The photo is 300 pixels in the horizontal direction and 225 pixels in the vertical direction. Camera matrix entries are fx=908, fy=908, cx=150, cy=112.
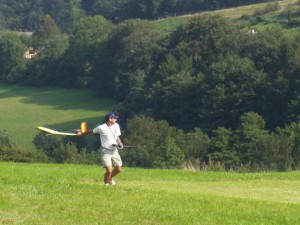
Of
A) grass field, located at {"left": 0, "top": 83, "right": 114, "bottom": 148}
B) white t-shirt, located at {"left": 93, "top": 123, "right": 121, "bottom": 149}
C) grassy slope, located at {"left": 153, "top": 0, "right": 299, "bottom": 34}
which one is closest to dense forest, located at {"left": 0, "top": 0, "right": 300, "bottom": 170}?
grass field, located at {"left": 0, "top": 83, "right": 114, "bottom": 148}

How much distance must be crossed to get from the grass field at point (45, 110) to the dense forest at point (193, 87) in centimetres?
227

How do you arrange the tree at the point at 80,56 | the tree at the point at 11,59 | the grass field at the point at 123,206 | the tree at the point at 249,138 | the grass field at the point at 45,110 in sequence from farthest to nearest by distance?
the tree at the point at 11,59 → the tree at the point at 80,56 → the grass field at the point at 45,110 → the tree at the point at 249,138 → the grass field at the point at 123,206

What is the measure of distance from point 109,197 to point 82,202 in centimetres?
86

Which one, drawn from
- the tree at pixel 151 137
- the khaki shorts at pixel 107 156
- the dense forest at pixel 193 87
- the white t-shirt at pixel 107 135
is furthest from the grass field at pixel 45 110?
the white t-shirt at pixel 107 135

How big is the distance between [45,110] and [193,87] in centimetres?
2431

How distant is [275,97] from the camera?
64688mm

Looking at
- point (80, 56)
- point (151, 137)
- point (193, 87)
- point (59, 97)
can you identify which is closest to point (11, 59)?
point (80, 56)

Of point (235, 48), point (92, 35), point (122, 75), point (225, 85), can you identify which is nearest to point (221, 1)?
point (92, 35)

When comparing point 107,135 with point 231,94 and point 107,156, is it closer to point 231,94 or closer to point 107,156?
point 107,156

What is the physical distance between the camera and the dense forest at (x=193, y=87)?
158 feet

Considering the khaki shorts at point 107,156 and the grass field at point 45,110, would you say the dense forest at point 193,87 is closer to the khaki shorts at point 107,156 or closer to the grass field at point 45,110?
the grass field at point 45,110

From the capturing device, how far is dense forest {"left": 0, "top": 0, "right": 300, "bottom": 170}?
4822cm

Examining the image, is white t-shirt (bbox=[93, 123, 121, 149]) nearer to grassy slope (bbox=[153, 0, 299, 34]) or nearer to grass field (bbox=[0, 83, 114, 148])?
grass field (bbox=[0, 83, 114, 148])

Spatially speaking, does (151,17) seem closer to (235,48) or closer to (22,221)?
(235,48)
